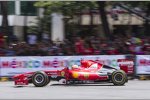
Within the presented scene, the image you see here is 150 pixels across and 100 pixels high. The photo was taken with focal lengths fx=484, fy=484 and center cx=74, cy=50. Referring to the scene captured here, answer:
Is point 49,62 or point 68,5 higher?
point 68,5

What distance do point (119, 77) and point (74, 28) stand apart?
17.5 meters

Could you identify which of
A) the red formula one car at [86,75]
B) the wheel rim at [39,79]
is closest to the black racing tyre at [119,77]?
the red formula one car at [86,75]

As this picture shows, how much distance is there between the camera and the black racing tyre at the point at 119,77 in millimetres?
17500

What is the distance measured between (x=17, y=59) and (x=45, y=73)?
12.4ft

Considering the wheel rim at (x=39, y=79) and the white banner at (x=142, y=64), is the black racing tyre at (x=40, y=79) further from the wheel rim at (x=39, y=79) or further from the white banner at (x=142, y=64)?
the white banner at (x=142, y=64)

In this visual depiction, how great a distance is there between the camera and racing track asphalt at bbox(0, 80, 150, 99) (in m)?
14.4

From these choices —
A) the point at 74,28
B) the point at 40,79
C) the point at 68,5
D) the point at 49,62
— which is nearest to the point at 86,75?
the point at 40,79

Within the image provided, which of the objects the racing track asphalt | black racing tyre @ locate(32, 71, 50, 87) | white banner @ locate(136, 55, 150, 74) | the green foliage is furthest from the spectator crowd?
black racing tyre @ locate(32, 71, 50, 87)

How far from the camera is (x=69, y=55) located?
2197cm

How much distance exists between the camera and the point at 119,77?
57.7ft

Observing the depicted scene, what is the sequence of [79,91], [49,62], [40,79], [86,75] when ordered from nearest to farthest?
[79,91] < [86,75] < [40,79] < [49,62]

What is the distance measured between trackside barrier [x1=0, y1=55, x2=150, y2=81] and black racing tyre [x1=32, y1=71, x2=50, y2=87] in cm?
342

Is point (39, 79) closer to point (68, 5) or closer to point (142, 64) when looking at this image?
point (142, 64)

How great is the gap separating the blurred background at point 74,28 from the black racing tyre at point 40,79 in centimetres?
467
